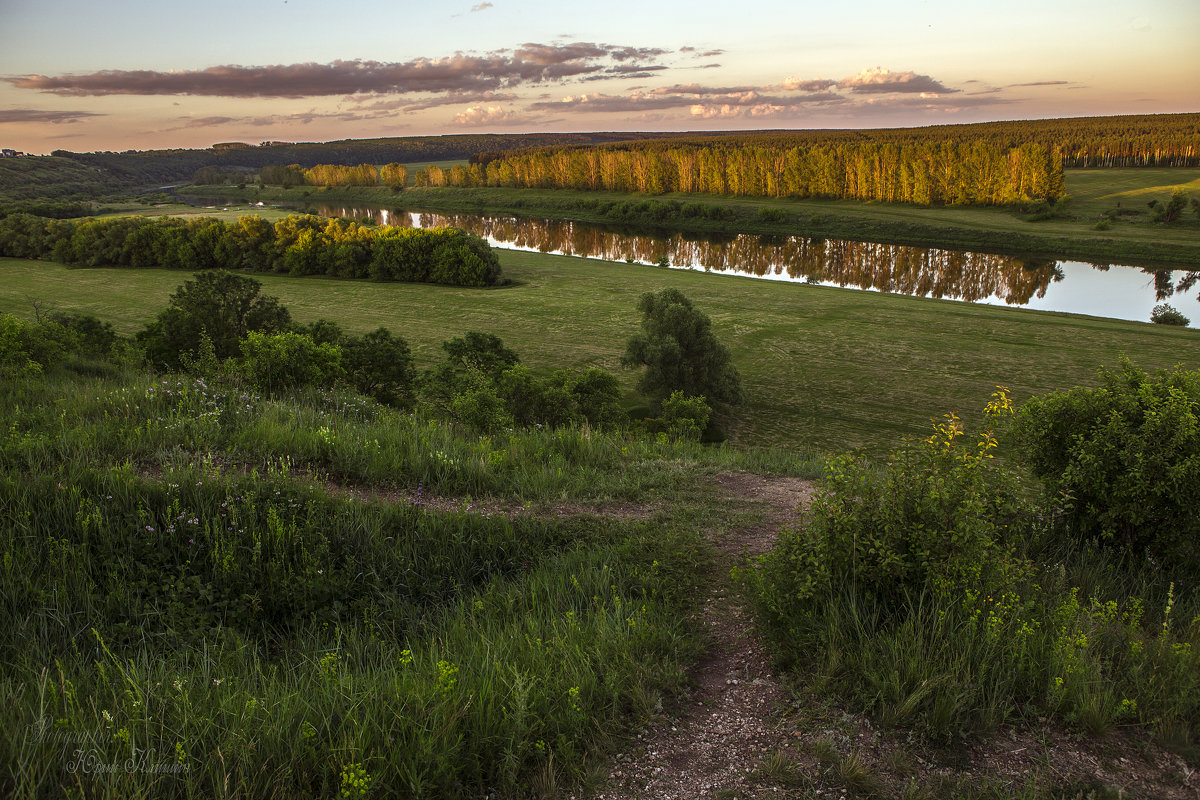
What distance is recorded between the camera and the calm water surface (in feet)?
203

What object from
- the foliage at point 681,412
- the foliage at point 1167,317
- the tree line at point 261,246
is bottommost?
the foliage at point 681,412

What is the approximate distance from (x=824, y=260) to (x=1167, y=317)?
38987 millimetres

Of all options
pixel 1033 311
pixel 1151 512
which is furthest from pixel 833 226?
pixel 1151 512

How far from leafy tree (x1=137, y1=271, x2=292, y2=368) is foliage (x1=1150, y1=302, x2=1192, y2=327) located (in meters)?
61.3

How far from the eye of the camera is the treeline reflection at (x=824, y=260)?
69.5 meters

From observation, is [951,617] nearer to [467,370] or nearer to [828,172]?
[467,370]

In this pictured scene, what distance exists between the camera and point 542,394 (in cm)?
2348

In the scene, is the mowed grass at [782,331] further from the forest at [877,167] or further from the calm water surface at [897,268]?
the forest at [877,167]

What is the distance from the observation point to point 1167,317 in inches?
1987

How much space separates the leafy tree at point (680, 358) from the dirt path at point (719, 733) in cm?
2712

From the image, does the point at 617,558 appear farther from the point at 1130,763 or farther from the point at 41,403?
the point at 41,403

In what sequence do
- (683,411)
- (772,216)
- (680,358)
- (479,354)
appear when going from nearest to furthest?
(683,411) < (479,354) < (680,358) < (772,216)

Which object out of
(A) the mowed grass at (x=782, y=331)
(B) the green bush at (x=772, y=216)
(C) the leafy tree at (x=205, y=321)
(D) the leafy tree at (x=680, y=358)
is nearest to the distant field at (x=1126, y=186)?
(B) the green bush at (x=772, y=216)

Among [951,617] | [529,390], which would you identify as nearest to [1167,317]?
[529,390]
